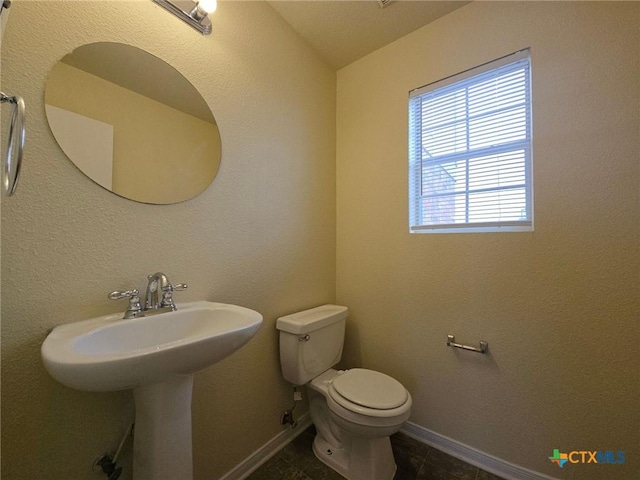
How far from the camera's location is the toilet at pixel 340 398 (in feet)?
3.56

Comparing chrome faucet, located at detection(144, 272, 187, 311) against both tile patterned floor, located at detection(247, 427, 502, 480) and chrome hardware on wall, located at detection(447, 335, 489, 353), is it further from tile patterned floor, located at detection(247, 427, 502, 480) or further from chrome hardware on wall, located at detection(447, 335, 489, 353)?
chrome hardware on wall, located at detection(447, 335, 489, 353)

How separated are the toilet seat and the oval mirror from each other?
1.12 meters

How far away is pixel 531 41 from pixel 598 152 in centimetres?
62

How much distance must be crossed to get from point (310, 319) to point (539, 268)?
1126 millimetres

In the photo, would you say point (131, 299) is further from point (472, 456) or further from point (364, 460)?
point (472, 456)

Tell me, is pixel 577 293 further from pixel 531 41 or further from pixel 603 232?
pixel 531 41

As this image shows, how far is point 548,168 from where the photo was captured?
1145mm

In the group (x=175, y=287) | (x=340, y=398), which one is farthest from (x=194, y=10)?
(x=340, y=398)

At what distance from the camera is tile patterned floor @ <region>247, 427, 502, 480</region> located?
3.98 feet

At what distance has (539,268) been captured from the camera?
3.79ft

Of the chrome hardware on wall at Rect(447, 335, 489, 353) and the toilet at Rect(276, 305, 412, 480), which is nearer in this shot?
the toilet at Rect(276, 305, 412, 480)

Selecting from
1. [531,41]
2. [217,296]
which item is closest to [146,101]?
[217,296]

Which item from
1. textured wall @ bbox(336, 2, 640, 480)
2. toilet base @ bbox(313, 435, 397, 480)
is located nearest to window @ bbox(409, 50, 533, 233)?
textured wall @ bbox(336, 2, 640, 480)

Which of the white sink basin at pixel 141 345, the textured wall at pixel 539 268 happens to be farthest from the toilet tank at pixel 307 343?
the white sink basin at pixel 141 345
